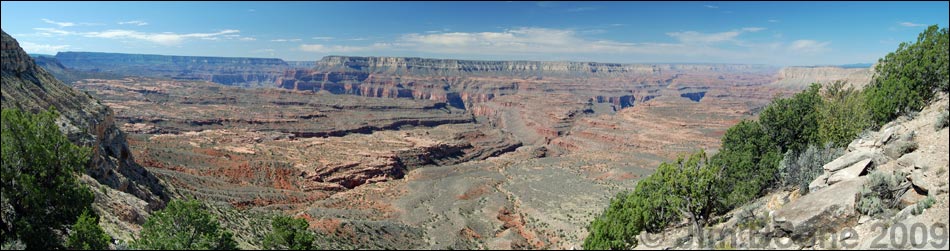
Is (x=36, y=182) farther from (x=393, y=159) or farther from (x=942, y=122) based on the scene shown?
(x=393, y=159)

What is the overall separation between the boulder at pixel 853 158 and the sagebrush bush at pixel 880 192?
2921 mm

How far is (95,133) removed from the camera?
28391 millimetres

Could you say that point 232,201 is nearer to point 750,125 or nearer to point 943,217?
point 750,125

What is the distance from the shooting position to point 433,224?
1747 inches

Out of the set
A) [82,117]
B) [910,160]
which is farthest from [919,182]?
[82,117]

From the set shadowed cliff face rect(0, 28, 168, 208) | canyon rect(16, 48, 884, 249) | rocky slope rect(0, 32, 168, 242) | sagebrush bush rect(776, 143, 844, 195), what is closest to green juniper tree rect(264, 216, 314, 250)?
canyon rect(16, 48, 884, 249)

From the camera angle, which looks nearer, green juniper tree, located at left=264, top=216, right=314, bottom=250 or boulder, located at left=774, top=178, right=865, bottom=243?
boulder, located at left=774, top=178, right=865, bottom=243

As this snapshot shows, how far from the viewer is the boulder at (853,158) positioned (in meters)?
18.1

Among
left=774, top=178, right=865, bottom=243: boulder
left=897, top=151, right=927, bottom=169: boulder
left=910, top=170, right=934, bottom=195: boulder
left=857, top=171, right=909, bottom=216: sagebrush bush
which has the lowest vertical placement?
left=774, top=178, right=865, bottom=243: boulder

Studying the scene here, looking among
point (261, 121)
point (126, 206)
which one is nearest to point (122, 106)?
point (261, 121)

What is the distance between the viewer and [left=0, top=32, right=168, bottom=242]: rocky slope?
22.7 meters

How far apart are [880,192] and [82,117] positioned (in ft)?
128

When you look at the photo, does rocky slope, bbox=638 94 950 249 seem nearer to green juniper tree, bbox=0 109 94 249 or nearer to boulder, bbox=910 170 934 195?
boulder, bbox=910 170 934 195

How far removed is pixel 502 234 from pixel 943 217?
105 ft
